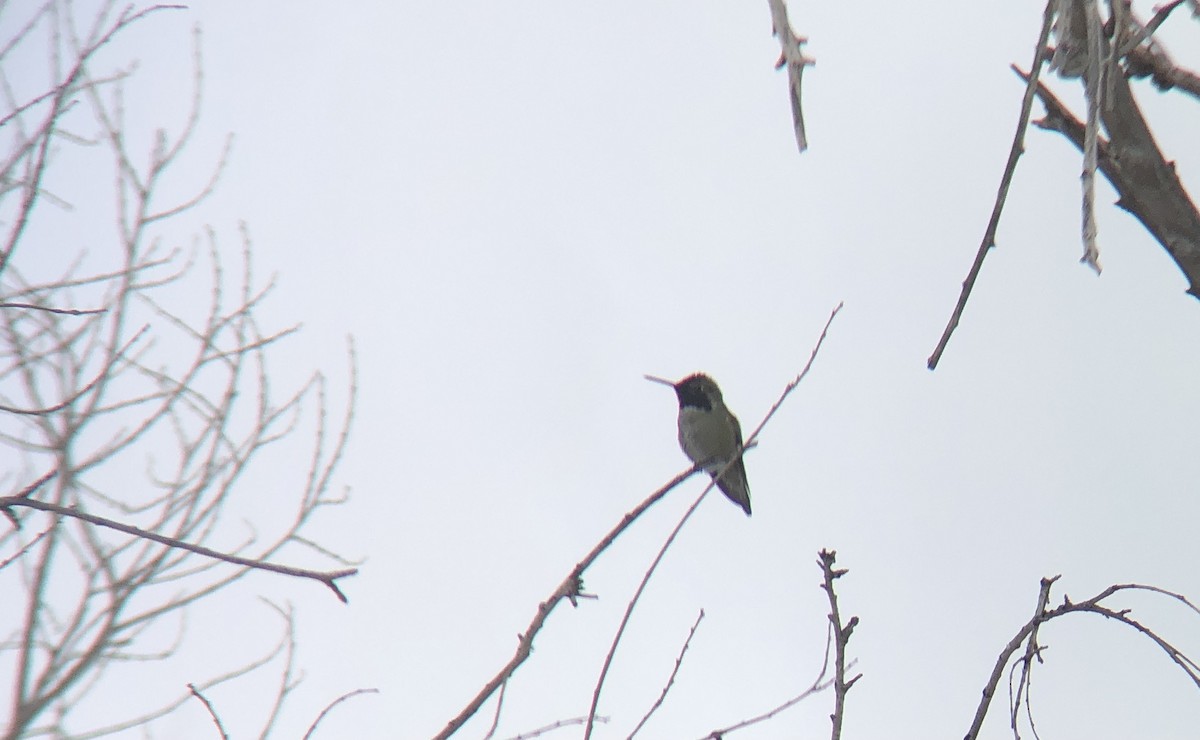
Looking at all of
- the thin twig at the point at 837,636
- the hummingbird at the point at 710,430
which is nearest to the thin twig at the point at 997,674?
the thin twig at the point at 837,636

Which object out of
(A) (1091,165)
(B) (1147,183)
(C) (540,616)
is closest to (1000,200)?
(A) (1091,165)

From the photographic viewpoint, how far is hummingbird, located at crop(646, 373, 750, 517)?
6.34m

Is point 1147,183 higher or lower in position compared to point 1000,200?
higher

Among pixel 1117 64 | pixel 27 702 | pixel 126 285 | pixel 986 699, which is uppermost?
pixel 126 285

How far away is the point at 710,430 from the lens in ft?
21.0

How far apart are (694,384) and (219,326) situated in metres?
2.76

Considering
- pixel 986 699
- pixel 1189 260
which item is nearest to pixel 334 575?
pixel 986 699

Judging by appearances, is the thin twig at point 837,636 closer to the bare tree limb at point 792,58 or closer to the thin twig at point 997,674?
the thin twig at point 997,674

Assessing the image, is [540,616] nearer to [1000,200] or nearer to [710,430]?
[1000,200]

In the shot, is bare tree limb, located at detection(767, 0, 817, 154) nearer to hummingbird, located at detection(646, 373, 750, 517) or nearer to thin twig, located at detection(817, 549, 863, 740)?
thin twig, located at detection(817, 549, 863, 740)

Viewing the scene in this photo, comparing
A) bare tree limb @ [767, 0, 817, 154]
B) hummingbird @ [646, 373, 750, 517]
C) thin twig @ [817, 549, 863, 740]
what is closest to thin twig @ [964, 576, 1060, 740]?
thin twig @ [817, 549, 863, 740]

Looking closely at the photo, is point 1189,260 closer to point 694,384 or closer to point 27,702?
point 694,384

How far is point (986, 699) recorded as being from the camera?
1873 millimetres

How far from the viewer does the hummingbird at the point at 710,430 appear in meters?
6.34
